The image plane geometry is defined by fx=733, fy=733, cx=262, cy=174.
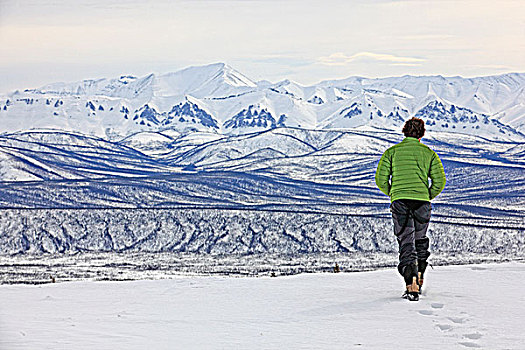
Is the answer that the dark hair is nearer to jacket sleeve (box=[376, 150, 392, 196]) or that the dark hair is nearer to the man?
the man

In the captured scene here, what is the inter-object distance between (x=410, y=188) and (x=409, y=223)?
596 mm

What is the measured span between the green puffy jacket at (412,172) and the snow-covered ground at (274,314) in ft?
5.89

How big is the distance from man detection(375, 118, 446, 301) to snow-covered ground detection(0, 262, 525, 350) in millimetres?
702

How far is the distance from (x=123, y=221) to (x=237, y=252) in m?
21.9

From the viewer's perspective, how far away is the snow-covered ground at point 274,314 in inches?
370

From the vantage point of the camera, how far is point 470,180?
602 feet

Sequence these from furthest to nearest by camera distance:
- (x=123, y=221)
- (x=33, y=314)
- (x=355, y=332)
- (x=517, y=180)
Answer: (x=517, y=180), (x=123, y=221), (x=33, y=314), (x=355, y=332)

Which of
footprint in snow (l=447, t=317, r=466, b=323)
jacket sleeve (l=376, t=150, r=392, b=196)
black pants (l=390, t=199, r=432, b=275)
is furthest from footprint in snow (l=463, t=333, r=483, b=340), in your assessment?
jacket sleeve (l=376, t=150, r=392, b=196)

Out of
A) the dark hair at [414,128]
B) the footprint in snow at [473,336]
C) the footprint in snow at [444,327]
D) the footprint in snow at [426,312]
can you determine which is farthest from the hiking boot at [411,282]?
the footprint in snow at [473,336]

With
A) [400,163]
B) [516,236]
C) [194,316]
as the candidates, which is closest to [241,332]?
[194,316]

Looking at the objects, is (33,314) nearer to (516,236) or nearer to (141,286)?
(141,286)

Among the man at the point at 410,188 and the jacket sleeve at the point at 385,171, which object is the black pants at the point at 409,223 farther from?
the jacket sleeve at the point at 385,171

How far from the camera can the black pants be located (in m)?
12.3

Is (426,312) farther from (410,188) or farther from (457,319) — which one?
(410,188)
